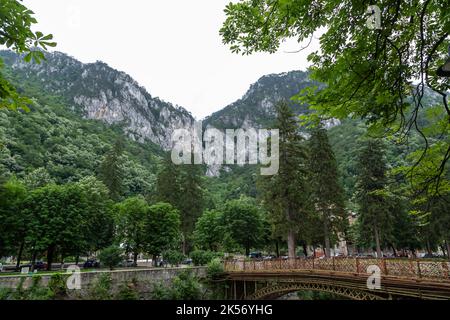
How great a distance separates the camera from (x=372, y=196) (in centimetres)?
3341

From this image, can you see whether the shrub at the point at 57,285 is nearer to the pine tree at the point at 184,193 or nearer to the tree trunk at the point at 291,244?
the tree trunk at the point at 291,244

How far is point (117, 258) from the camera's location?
31.6 m

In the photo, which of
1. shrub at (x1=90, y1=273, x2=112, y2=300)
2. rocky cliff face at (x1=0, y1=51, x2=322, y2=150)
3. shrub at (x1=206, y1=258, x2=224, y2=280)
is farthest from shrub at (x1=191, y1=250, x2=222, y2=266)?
rocky cliff face at (x1=0, y1=51, x2=322, y2=150)

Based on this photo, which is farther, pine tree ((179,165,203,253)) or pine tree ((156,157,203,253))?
pine tree ((156,157,203,253))

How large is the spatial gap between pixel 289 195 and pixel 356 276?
15607mm

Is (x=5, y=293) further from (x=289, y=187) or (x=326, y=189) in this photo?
(x=326, y=189)

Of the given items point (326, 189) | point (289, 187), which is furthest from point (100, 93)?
point (289, 187)

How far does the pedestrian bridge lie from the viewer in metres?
10.7

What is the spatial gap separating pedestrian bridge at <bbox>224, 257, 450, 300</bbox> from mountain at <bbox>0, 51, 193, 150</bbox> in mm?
154128

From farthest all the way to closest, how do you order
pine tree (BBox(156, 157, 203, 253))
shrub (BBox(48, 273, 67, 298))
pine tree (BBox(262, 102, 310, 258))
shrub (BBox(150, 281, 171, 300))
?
pine tree (BBox(156, 157, 203, 253)) < pine tree (BBox(262, 102, 310, 258)) < shrub (BBox(150, 281, 171, 300)) < shrub (BBox(48, 273, 67, 298))

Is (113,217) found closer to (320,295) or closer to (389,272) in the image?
(320,295)

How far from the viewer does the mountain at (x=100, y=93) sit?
6515 inches

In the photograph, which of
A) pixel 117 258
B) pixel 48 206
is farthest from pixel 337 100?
pixel 48 206

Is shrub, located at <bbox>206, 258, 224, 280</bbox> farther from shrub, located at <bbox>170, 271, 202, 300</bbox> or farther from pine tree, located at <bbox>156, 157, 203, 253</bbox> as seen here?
pine tree, located at <bbox>156, 157, 203, 253</bbox>
